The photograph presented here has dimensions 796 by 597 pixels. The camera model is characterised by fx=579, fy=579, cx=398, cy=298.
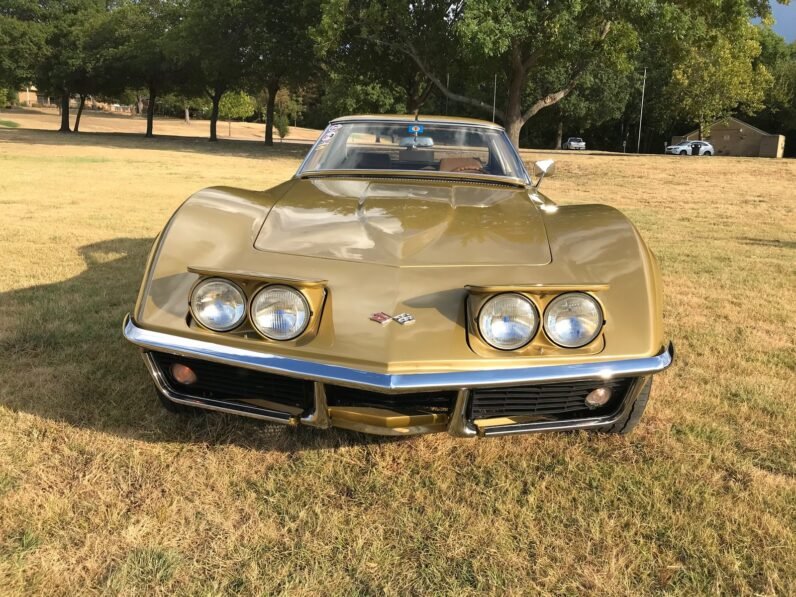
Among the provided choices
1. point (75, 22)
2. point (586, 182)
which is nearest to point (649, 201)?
point (586, 182)

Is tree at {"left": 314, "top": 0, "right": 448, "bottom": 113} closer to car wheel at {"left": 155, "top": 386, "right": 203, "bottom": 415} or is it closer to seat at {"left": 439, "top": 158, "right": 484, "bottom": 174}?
seat at {"left": 439, "top": 158, "right": 484, "bottom": 174}

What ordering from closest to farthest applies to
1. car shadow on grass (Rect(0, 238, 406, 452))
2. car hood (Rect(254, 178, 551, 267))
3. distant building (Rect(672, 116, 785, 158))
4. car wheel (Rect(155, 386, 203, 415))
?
car hood (Rect(254, 178, 551, 267)), car wheel (Rect(155, 386, 203, 415)), car shadow on grass (Rect(0, 238, 406, 452)), distant building (Rect(672, 116, 785, 158))

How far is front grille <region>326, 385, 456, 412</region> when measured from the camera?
1.97 metres

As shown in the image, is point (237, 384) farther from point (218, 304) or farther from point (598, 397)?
point (598, 397)

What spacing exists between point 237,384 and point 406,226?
910mm

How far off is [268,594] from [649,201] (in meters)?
11.7

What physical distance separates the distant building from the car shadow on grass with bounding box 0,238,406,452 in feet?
162

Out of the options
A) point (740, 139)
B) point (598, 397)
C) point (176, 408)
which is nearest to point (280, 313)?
point (176, 408)

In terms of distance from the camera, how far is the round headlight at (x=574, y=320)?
193 centimetres

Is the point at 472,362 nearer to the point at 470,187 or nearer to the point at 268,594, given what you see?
the point at 268,594

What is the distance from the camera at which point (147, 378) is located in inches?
114

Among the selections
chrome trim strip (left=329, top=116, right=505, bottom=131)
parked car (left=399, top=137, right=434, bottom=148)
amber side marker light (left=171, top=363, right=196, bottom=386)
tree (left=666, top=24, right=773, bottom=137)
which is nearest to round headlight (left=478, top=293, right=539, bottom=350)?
amber side marker light (left=171, top=363, right=196, bottom=386)

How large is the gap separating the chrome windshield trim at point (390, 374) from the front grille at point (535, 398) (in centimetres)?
7

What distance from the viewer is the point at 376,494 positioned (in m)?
2.11
